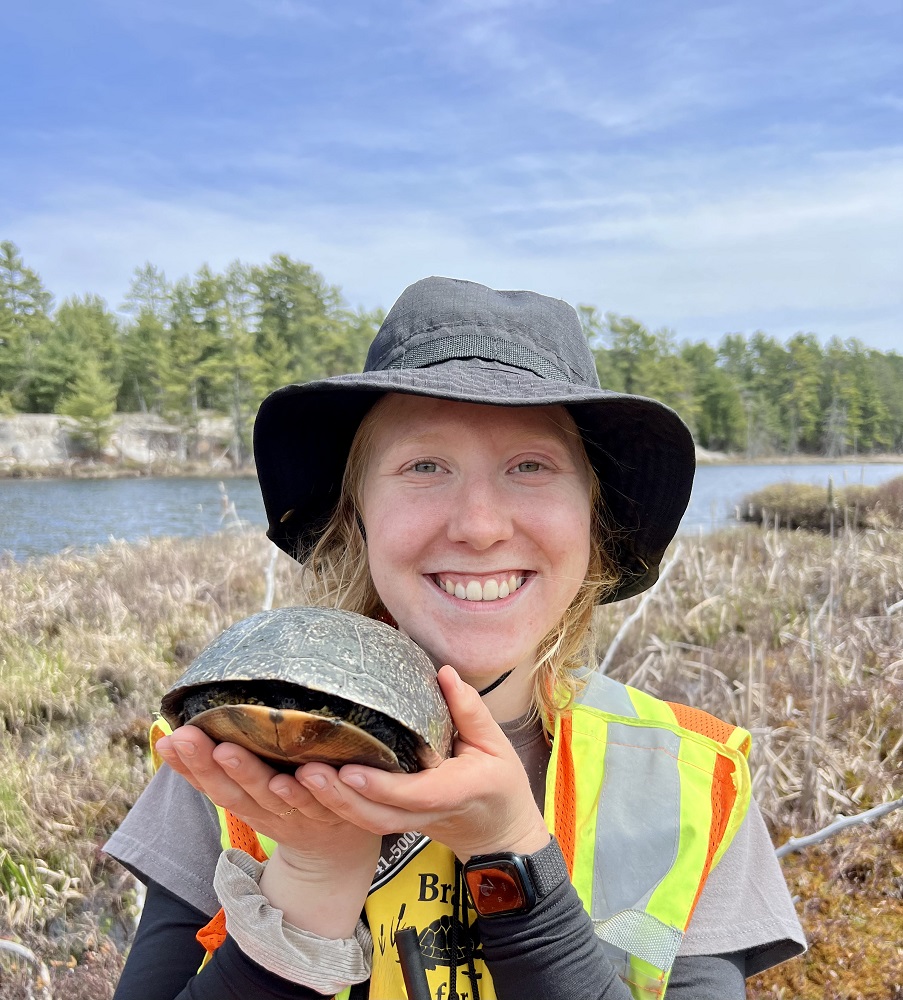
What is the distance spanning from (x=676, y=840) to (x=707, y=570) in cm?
541

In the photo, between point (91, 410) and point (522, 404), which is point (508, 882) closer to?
point (522, 404)

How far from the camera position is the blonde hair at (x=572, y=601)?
5.82 feet

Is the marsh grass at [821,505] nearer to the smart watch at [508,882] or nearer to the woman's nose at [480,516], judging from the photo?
the woman's nose at [480,516]

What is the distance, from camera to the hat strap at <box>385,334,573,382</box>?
1632 mm

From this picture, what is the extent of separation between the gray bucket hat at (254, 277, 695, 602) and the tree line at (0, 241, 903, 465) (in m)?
44.3

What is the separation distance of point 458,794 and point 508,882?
21cm

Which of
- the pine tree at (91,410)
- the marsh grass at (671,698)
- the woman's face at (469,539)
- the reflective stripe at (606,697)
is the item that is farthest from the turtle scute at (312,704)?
the pine tree at (91,410)

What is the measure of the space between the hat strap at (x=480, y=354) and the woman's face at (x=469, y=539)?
Answer: 97mm

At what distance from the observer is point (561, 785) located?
1.65 m

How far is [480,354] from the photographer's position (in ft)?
5.35

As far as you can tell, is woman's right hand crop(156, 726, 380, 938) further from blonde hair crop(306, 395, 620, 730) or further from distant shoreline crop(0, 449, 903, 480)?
distant shoreline crop(0, 449, 903, 480)

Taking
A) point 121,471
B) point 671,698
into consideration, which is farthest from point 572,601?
point 121,471

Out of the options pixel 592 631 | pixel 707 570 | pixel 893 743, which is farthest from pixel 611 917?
pixel 707 570

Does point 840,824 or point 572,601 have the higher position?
point 572,601
